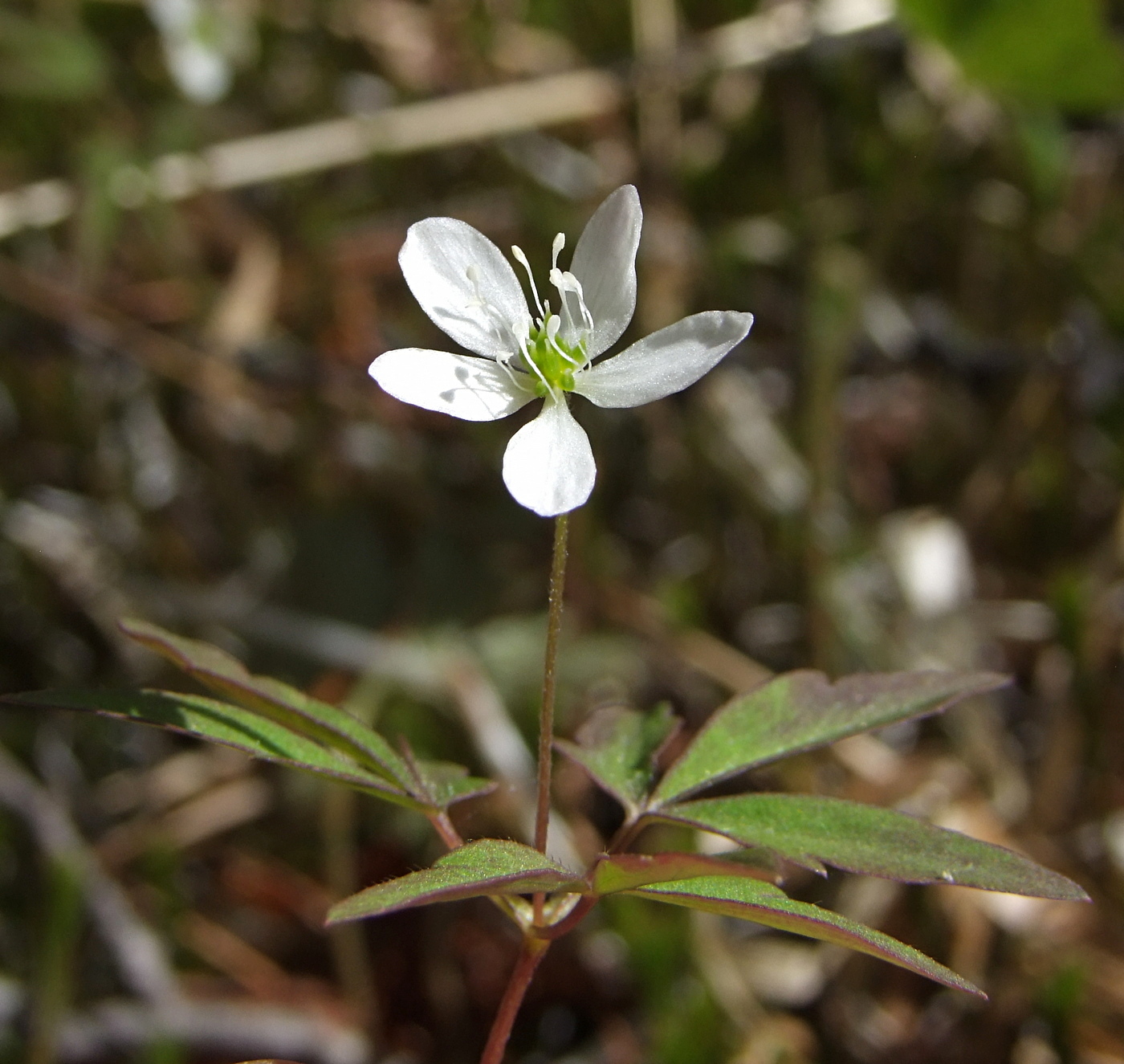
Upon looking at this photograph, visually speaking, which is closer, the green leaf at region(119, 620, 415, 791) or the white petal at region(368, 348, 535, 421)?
the green leaf at region(119, 620, 415, 791)

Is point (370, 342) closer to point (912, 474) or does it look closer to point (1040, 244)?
point (912, 474)

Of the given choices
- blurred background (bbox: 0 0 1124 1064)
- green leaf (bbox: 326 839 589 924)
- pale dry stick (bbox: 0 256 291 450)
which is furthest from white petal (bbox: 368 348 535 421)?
pale dry stick (bbox: 0 256 291 450)

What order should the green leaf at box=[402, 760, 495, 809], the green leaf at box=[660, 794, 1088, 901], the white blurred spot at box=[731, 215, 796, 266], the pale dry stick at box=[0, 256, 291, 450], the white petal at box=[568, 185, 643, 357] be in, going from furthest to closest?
the white blurred spot at box=[731, 215, 796, 266]
the pale dry stick at box=[0, 256, 291, 450]
the white petal at box=[568, 185, 643, 357]
the green leaf at box=[402, 760, 495, 809]
the green leaf at box=[660, 794, 1088, 901]

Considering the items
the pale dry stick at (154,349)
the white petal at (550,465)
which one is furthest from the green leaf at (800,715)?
the pale dry stick at (154,349)

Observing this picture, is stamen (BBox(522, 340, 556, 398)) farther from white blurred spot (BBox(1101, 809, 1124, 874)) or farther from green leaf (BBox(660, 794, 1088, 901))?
white blurred spot (BBox(1101, 809, 1124, 874))

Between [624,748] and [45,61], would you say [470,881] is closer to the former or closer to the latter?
[624,748]

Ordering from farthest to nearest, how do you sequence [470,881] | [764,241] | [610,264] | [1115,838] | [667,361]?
[764,241]
[1115,838]
[610,264]
[667,361]
[470,881]

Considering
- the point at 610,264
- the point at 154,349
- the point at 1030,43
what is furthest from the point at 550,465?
the point at 1030,43
